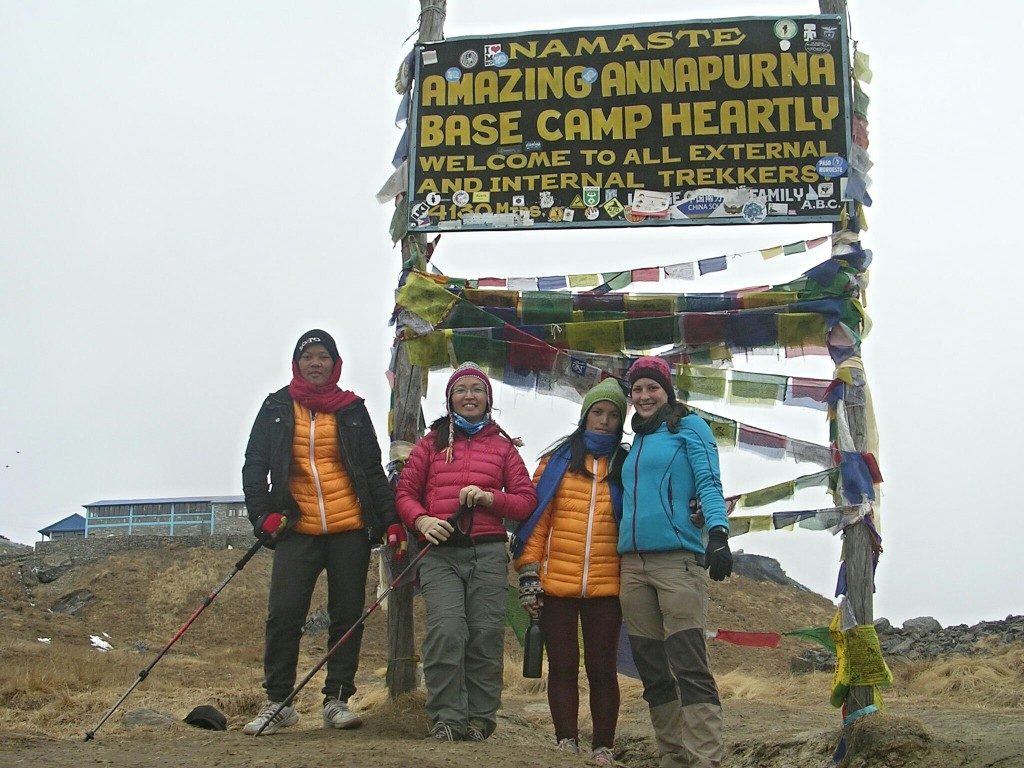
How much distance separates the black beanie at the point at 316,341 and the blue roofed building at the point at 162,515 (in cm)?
2934

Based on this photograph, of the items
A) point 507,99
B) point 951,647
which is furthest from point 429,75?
point 951,647

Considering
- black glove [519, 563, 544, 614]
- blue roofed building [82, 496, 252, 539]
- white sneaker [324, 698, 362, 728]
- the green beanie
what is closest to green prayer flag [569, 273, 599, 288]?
the green beanie

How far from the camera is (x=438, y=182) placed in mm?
7148

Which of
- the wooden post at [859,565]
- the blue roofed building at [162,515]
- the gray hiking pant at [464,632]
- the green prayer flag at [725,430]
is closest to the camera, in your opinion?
the gray hiking pant at [464,632]

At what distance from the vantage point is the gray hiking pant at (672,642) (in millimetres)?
4770

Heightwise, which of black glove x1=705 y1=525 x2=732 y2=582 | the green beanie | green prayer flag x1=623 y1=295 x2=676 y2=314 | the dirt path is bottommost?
the dirt path

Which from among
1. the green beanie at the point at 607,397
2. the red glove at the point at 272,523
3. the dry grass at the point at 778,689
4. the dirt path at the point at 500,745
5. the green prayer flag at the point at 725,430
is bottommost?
the dry grass at the point at 778,689

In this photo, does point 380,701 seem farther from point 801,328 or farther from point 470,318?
point 801,328

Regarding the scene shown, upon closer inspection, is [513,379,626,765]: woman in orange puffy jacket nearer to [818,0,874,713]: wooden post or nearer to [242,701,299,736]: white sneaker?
[242,701,299,736]: white sneaker

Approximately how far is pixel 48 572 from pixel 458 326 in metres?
24.6

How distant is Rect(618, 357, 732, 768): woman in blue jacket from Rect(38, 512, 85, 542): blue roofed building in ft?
116

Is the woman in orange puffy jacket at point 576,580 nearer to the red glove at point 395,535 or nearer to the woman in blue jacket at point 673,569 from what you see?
the woman in blue jacket at point 673,569

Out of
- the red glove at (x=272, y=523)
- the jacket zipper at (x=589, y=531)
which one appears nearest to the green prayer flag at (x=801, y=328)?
the jacket zipper at (x=589, y=531)

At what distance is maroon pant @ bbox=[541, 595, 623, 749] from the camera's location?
5.20m
